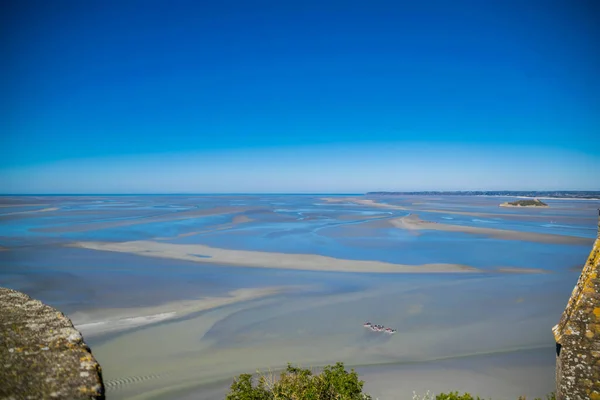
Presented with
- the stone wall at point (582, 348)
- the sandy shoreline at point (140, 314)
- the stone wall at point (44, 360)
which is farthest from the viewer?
the sandy shoreline at point (140, 314)

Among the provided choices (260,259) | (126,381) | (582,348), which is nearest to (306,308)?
(126,381)

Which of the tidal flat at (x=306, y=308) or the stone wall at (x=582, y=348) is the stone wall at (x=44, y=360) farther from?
the tidal flat at (x=306, y=308)

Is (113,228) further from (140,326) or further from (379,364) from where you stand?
(379,364)

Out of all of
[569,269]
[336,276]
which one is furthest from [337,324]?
[569,269]

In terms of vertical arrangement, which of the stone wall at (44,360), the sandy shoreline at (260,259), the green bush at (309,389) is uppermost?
the stone wall at (44,360)

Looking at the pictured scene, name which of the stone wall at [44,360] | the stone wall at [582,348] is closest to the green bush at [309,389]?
the stone wall at [582,348]

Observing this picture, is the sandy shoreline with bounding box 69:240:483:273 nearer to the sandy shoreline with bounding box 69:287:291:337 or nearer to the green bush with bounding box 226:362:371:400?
the sandy shoreline with bounding box 69:287:291:337

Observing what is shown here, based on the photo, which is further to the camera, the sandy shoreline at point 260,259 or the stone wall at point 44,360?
the sandy shoreline at point 260,259
